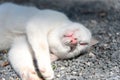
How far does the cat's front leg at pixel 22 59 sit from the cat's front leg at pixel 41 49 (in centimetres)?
7

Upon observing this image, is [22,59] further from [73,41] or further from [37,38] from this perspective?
[73,41]

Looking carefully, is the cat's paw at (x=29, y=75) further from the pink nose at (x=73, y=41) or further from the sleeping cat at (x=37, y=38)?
the pink nose at (x=73, y=41)

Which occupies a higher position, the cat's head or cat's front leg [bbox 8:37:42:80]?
the cat's head

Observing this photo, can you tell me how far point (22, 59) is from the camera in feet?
7.94

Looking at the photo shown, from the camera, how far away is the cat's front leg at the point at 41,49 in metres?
2.25

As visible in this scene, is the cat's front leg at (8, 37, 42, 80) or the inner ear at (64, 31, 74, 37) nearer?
the cat's front leg at (8, 37, 42, 80)

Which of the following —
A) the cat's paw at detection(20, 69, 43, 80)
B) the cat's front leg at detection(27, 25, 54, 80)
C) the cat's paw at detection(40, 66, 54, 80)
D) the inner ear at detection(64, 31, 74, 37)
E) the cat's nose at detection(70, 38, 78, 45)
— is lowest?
the cat's paw at detection(20, 69, 43, 80)

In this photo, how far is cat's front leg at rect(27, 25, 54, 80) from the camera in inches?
Answer: 88.6

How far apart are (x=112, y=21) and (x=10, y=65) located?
1.23 metres

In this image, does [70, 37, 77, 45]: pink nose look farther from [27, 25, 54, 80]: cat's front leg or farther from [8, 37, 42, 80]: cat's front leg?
[8, 37, 42, 80]: cat's front leg

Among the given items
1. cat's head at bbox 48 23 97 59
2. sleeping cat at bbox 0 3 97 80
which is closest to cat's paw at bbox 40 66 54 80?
sleeping cat at bbox 0 3 97 80

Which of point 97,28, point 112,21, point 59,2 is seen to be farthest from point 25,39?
point 59,2

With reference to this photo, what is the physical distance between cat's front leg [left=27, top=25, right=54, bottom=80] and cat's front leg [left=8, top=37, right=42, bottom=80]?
0.23 feet

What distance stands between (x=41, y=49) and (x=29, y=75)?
7.5 inches
